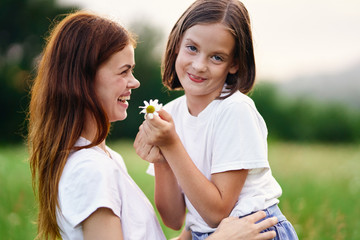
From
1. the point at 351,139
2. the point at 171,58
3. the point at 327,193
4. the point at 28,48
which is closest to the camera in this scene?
the point at 171,58

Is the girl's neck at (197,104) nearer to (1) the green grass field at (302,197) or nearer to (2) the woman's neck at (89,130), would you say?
(2) the woman's neck at (89,130)

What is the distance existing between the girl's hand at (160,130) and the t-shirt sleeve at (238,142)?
26 centimetres

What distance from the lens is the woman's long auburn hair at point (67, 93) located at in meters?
2.09

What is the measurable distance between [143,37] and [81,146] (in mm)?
15742

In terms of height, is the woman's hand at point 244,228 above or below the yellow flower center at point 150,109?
below

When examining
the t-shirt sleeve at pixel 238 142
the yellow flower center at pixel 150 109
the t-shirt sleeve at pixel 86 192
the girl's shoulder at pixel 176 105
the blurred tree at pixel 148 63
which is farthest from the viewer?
the blurred tree at pixel 148 63

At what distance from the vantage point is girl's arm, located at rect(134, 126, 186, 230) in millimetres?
2322

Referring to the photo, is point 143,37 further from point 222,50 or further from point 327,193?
point 222,50

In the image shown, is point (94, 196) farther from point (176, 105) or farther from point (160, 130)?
point (176, 105)

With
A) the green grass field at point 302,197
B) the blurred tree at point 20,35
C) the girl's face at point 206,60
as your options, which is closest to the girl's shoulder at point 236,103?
the girl's face at point 206,60

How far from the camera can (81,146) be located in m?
2.10

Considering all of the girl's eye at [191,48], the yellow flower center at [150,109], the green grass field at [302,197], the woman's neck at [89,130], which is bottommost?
the green grass field at [302,197]

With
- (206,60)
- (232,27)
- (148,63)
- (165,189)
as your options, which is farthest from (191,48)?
(148,63)

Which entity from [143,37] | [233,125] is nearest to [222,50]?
[233,125]
